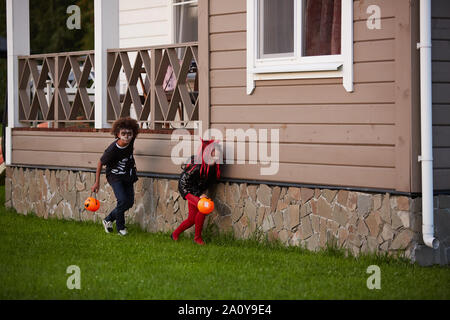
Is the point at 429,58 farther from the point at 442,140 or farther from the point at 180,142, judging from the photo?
the point at 180,142

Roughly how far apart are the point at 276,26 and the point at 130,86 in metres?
2.34

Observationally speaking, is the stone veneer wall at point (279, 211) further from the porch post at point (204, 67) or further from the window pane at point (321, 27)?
the window pane at point (321, 27)

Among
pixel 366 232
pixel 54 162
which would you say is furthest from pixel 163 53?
pixel 366 232

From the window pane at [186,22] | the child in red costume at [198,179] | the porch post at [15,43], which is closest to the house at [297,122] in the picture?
the child in red costume at [198,179]

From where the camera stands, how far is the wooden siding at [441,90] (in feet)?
24.8

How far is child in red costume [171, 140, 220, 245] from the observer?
8867mm

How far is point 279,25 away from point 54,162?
4170 millimetres

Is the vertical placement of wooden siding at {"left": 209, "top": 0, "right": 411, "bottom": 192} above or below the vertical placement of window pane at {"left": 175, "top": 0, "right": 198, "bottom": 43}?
below

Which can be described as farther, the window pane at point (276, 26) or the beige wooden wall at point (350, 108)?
the window pane at point (276, 26)

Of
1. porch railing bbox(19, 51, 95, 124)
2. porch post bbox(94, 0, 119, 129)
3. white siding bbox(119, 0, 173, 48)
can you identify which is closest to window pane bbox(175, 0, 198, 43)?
white siding bbox(119, 0, 173, 48)

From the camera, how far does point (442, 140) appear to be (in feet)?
25.2

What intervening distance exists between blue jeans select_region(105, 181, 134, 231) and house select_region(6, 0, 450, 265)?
0.38 m

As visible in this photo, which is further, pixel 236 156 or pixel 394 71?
pixel 236 156

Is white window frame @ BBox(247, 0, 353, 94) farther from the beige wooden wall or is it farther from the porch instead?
the porch
